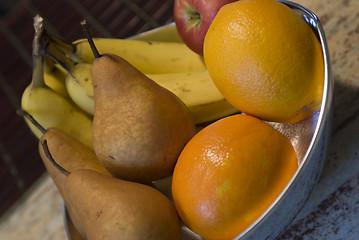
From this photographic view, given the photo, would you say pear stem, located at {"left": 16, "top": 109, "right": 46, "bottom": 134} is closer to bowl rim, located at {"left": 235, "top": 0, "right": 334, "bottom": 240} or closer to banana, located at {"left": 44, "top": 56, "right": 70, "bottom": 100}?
banana, located at {"left": 44, "top": 56, "right": 70, "bottom": 100}

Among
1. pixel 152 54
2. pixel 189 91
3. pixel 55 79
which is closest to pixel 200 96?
pixel 189 91

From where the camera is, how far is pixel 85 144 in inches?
22.7

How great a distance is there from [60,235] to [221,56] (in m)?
0.38

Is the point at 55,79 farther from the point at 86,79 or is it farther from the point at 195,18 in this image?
the point at 195,18

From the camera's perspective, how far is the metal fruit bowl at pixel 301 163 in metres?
0.35

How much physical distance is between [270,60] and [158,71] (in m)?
0.26

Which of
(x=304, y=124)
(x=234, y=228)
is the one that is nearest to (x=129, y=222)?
(x=234, y=228)

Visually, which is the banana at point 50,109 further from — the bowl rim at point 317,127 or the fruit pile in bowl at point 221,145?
the bowl rim at point 317,127

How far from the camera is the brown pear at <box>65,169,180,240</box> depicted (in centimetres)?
37

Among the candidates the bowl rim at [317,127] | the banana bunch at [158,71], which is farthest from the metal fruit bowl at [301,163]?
the banana bunch at [158,71]

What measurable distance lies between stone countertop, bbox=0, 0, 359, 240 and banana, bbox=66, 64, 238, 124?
133 millimetres

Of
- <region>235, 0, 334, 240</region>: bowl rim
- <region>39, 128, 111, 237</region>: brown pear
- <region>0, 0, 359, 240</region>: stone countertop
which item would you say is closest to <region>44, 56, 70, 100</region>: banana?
<region>39, 128, 111, 237</region>: brown pear

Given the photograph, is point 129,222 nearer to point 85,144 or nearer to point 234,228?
point 234,228

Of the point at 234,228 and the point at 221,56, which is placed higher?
the point at 221,56
